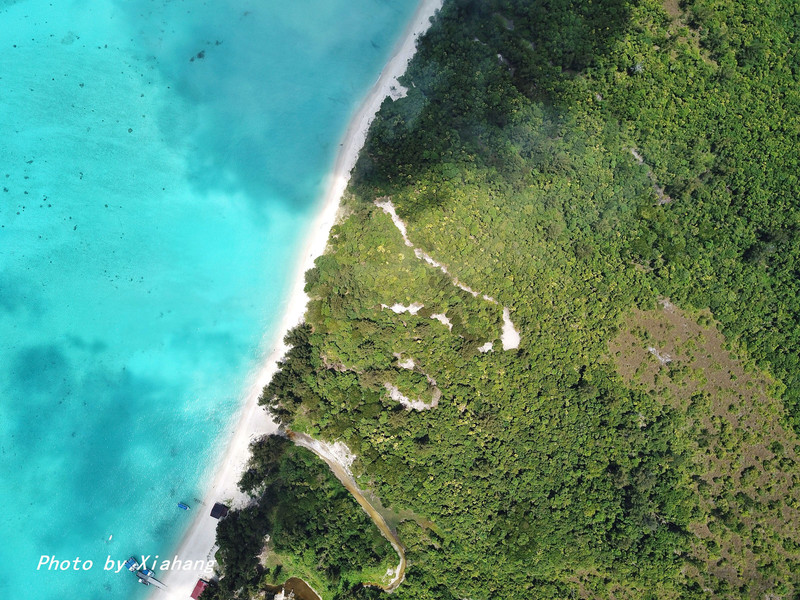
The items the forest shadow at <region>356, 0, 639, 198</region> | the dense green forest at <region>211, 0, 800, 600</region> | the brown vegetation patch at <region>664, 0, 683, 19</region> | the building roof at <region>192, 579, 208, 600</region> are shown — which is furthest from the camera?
the brown vegetation patch at <region>664, 0, 683, 19</region>

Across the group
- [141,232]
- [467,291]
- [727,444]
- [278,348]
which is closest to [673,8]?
[467,291]

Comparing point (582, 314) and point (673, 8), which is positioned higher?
point (673, 8)

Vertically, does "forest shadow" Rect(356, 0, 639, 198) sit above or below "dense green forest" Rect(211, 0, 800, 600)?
above

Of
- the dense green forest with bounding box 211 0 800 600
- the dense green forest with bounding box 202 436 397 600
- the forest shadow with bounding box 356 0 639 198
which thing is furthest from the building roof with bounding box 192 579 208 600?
the forest shadow with bounding box 356 0 639 198

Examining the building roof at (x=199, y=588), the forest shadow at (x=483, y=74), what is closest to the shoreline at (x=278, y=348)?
the building roof at (x=199, y=588)

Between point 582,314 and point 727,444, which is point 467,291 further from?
point 727,444

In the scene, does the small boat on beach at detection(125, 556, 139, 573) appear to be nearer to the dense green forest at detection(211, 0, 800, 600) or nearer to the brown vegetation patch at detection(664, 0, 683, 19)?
the dense green forest at detection(211, 0, 800, 600)

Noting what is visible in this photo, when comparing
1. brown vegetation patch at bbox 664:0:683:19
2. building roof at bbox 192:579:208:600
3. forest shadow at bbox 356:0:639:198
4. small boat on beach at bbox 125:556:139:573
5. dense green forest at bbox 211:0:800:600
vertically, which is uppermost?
brown vegetation patch at bbox 664:0:683:19
